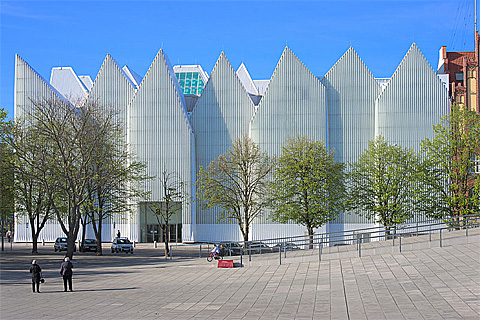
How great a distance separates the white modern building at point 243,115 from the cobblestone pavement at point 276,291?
29.0 metres

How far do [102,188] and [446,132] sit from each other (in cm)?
2830

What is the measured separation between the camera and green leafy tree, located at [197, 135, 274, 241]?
51812 mm

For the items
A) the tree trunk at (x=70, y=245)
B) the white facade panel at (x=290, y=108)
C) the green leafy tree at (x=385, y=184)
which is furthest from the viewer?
the white facade panel at (x=290, y=108)

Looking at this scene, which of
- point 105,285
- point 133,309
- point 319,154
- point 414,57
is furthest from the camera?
point 414,57

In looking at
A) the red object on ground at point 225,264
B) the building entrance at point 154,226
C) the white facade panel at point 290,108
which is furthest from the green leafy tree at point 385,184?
the building entrance at point 154,226

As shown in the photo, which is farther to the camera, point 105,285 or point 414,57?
point 414,57

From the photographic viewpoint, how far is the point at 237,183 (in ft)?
172

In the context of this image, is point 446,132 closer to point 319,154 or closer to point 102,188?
point 319,154

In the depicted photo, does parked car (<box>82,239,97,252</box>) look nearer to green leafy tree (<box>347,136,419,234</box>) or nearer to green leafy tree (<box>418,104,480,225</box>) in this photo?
green leafy tree (<box>347,136,419,234</box>)

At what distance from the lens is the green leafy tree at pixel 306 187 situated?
153 ft

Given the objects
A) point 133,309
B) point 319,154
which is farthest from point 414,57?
point 133,309

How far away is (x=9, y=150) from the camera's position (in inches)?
1714

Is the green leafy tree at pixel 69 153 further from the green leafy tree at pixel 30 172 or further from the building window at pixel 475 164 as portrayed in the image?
the building window at pixel 475 164

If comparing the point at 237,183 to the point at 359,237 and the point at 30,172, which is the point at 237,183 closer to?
the point at 359,237
